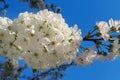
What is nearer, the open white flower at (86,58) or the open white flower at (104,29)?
the open white flower at (104,29)

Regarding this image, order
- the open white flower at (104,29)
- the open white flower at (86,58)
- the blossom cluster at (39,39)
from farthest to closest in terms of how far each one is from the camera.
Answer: the open white flower at (86,58)
the open white flower at (104,29)
the blossom cluster at (39,39)

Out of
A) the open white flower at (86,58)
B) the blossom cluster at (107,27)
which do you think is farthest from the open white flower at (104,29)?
the open white flower at (86,58)

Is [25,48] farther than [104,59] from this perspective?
No

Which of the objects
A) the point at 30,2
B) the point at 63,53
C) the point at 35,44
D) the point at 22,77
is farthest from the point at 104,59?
the point at 30,2

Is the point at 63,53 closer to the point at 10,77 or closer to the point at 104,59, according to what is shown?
the point at 104,59

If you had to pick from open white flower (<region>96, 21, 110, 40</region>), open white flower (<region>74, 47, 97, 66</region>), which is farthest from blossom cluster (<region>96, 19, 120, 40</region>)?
open white flower (<region>74, 47, 97, 66</region>)

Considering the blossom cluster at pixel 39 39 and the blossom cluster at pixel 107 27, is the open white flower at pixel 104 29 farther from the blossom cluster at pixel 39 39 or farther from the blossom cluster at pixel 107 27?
the blossom cluster at pixel 39 39

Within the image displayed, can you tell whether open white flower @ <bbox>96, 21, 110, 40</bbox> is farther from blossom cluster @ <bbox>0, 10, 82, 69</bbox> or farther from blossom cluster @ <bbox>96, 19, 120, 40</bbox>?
blossom cluster @ <bbox>0, 10, 82, 69</bbox>

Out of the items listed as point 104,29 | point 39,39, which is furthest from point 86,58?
point 39,39
